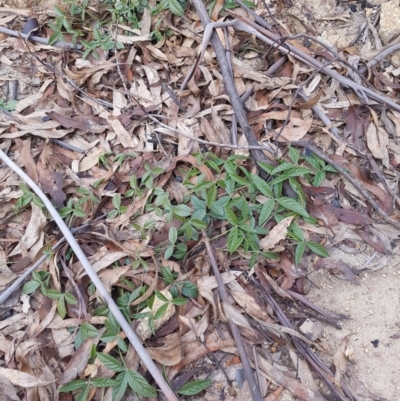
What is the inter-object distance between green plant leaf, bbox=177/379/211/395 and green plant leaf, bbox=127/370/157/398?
9cm

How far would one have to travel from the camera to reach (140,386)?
4.81 feet

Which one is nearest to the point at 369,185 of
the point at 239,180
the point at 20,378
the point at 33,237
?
the point at 239,180

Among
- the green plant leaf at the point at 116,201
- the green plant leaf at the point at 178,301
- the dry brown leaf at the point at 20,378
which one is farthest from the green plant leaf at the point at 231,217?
the dry brown leaf at the point at 20,378

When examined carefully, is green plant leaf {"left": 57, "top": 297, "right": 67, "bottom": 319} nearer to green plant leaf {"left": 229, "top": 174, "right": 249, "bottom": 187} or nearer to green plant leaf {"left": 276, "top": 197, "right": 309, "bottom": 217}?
green plant leaf {"left": 229, "top": 174, "right": 249, "bottom": 187}

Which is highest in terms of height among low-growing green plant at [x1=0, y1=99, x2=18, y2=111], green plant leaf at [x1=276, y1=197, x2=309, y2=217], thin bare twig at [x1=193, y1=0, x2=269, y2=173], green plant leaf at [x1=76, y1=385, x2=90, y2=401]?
thin bare twig at [x1=193, y1=0, x2=269, y2=173]

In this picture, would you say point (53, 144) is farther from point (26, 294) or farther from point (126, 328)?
point (126, 328)

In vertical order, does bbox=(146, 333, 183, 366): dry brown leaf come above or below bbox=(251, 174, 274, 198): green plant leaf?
below

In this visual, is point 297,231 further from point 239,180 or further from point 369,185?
point 369,185

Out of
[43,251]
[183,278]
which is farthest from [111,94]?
[183,278]

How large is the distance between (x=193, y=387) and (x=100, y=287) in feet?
1.59

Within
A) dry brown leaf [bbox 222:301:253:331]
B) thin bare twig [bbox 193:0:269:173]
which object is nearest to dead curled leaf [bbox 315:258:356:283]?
dry brown leaf [bbox 222:301:253:331]

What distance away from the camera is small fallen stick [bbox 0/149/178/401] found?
1.49 meters

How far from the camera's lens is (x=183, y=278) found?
1705 mm

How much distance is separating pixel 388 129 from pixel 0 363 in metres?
1.87
